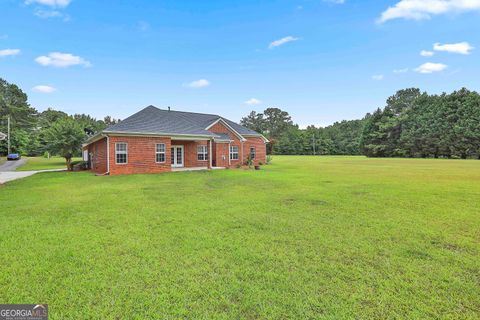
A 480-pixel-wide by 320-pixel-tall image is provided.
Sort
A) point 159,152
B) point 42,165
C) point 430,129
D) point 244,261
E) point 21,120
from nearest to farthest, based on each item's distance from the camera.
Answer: point 244,261 → point 159,152 → point 42,165 → point 430,129 → point 21,120

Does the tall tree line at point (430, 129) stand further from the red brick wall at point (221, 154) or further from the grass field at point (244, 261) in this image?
the grass field at point (244, 261)

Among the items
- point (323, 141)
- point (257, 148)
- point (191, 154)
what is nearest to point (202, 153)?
point (191, 154)

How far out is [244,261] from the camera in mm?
3748

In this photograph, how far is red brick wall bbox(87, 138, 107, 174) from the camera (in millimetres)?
17422

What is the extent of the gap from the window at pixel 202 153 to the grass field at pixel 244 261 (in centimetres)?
1489

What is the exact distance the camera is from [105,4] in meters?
16.8

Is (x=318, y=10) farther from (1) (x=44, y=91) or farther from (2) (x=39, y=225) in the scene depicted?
(1) (x=44, y=91)

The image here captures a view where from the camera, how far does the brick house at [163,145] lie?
17.0 meters

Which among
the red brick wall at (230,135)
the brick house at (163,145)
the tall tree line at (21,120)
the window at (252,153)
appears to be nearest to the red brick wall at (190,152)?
the brick house at (163,145)

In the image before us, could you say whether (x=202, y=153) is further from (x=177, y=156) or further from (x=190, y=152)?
(x=177, y=156)

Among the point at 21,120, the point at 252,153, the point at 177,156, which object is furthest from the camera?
the point at 21,120

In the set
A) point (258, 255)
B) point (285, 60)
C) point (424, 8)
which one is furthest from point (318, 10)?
point (258, 255)

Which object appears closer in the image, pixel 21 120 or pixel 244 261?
pixel 244 261

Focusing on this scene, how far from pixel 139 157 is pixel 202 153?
5925 mm
